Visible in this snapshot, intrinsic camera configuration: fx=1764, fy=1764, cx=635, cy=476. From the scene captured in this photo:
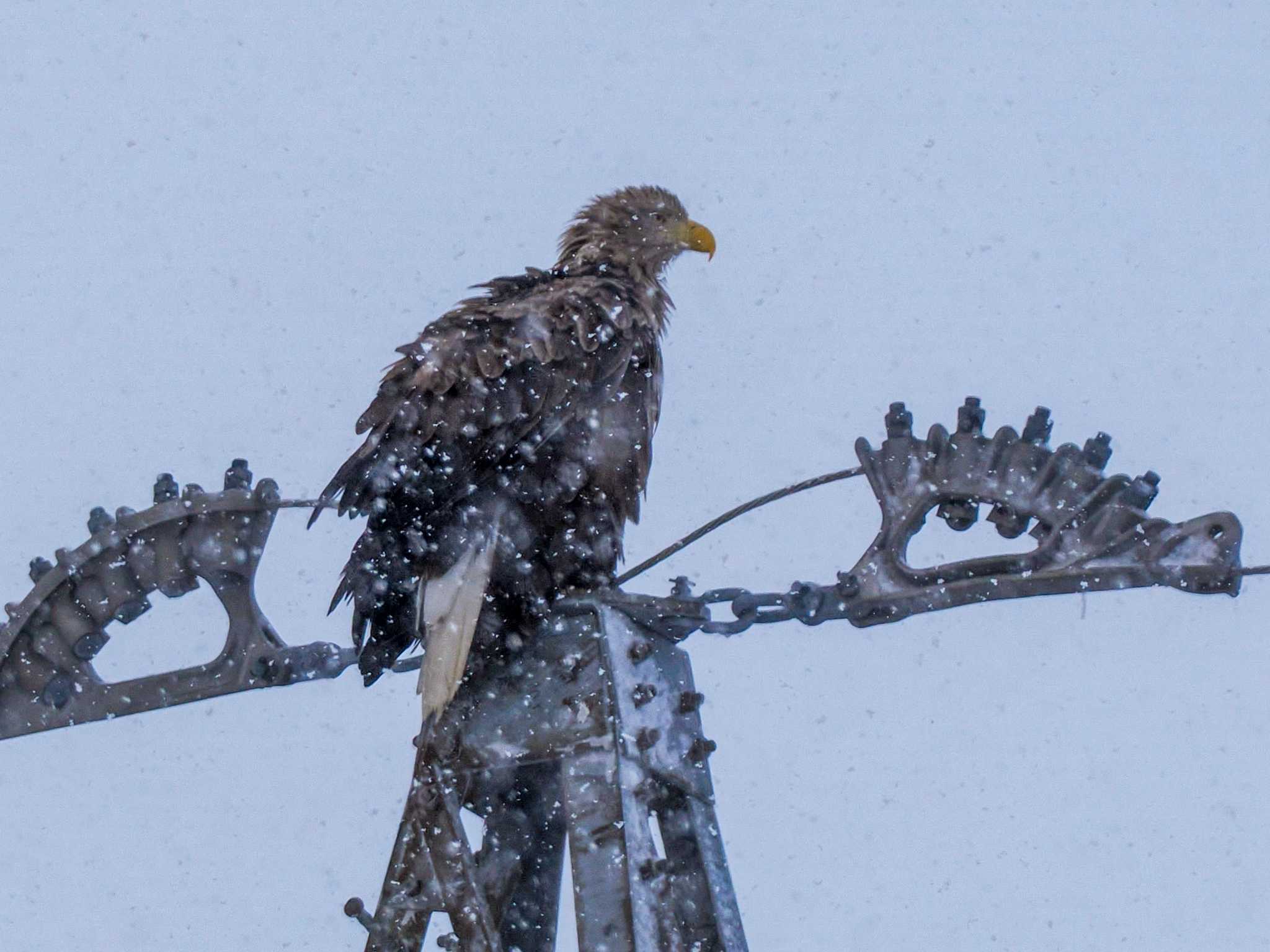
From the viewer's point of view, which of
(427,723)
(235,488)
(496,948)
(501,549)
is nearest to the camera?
(496,948)

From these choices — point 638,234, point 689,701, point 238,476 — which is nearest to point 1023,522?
point 689,701

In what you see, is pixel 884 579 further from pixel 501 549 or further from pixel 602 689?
pixel 501 549

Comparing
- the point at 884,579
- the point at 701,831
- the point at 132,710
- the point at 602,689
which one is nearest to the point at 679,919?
the point at 701,831

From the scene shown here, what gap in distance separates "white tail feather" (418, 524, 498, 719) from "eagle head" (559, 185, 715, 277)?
1158 mm

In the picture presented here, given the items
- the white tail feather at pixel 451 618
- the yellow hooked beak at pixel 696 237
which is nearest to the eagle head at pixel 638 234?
the yellow hooked beak at pixel 696 237

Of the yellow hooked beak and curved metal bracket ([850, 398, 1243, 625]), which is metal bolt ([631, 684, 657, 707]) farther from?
the yellow hooked beak

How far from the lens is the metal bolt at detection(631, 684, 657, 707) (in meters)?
4.20

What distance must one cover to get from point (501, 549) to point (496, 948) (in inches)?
42.9

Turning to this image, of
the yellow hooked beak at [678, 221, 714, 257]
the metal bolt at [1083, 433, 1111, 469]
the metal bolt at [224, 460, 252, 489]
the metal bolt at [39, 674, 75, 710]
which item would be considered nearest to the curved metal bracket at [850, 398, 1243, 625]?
the metal bolt at [1083, 433, 1111, 469]

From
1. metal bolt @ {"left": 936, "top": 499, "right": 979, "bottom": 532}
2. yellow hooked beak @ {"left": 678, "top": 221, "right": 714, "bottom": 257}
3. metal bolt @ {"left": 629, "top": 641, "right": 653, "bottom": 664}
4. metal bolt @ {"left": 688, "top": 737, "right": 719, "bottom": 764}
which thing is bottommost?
metal bolt @ {"left": 688, "top": 737, "right": 719, "bottom": 764}

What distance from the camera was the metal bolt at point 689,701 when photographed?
14.2 ft

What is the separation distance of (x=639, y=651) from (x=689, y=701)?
0.19 metres

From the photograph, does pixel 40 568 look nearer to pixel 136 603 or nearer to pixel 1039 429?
pixel 136 603

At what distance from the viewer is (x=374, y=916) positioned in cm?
421
